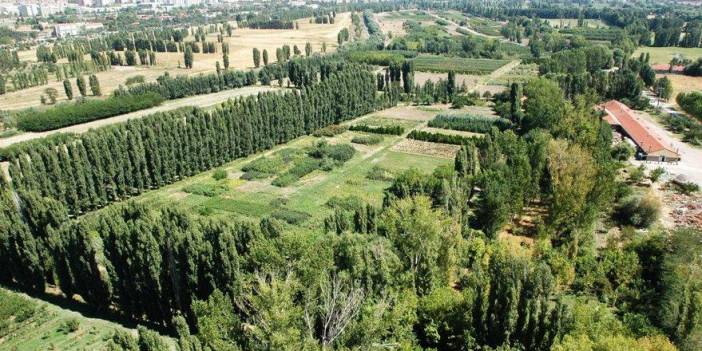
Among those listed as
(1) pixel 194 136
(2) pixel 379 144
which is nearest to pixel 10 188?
(1) pixel 194 136

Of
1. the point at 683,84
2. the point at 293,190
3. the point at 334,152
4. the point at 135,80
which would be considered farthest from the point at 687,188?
the point at 135,80

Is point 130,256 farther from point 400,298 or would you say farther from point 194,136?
point 194,136

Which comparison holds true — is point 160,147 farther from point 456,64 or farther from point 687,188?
point 456,64

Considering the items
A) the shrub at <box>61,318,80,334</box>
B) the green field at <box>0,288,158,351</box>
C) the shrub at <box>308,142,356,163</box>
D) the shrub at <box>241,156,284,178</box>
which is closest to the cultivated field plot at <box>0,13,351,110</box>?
the shrub at <box>241,156,284,178</box>

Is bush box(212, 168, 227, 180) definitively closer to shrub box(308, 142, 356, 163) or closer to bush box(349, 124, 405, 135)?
shrub box(308, 142, 356, 163)

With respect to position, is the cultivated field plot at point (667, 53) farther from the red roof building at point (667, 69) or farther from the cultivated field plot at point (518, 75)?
the cultivated field plot at point (518, 75)

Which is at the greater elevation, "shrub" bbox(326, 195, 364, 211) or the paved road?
"shrub" bbox(326, 195, 364, 211)
